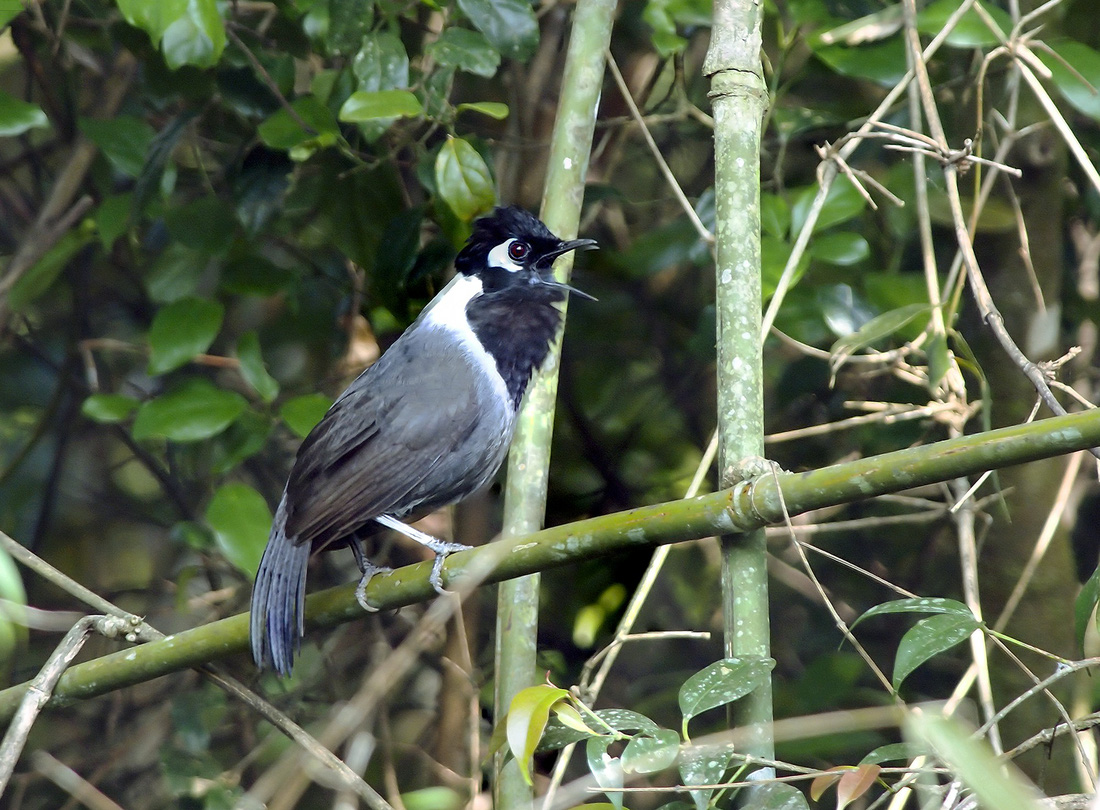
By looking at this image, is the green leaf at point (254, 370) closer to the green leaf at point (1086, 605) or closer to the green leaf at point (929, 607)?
the green leaf at point (929, 607)

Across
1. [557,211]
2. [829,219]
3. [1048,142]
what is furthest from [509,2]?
[1048,142]

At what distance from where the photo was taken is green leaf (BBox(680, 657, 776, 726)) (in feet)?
5.00

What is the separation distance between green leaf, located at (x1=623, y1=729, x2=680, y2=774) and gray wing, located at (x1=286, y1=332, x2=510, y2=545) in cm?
122

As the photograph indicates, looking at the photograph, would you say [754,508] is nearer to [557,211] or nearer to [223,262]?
[557,211]

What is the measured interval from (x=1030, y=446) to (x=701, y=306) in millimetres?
2492

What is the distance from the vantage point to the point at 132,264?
3801mm

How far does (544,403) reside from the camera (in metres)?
2.51

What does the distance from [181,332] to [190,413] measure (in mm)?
259

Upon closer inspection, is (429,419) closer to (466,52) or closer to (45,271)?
(466,52)

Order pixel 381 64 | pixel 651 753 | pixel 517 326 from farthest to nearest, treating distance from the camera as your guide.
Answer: pixel 517 326
pixel 381 64
pixel 651 753

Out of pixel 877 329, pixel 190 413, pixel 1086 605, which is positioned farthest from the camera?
pixel 190 413

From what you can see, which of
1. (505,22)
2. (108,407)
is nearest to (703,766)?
(505,22)

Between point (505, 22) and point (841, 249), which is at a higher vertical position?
point (505, 22)

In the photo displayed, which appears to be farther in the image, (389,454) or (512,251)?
(512,251)
